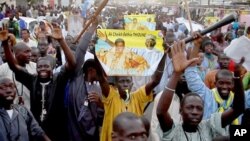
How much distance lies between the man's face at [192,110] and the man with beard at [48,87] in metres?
1.74

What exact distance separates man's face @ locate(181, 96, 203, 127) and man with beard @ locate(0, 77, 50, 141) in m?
1.49

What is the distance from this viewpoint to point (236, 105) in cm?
390

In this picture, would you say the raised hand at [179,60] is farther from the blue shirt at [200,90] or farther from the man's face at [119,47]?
the man's face at [119,47]

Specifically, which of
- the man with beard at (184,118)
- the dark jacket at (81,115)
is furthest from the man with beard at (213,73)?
the man with beard at (184,118)

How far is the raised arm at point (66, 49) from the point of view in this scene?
5008mm

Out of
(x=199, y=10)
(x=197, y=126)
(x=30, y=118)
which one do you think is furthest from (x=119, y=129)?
(x=199, y=10)

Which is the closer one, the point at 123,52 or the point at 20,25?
the point at 123,52

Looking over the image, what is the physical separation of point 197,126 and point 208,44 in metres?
4.70

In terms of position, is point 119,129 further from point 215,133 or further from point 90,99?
point 90,99

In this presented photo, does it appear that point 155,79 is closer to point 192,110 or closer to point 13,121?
point 192,110

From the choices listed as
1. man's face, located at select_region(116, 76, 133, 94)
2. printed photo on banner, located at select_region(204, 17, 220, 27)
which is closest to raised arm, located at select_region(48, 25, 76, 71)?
man's face, located at select_region(116, 76, 133, 94)

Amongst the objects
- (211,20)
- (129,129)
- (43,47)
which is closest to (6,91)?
(129,129)

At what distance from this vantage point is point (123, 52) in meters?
5.12

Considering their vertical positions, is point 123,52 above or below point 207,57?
above
